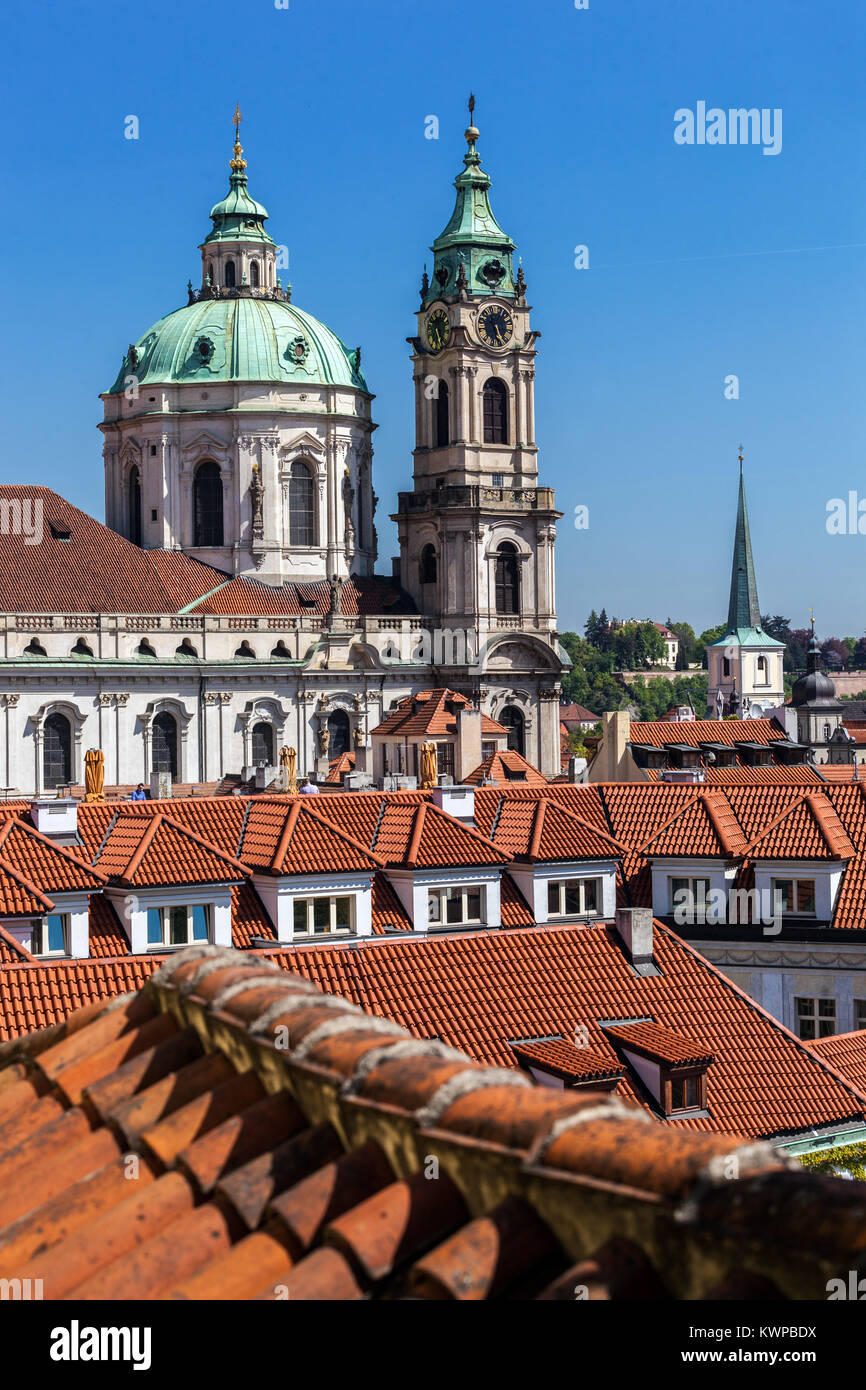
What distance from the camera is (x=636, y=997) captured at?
82.5 feet

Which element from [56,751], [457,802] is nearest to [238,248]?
[56,751]

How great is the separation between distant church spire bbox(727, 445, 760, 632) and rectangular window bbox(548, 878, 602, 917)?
5842 inches

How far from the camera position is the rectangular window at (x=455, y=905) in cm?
3025

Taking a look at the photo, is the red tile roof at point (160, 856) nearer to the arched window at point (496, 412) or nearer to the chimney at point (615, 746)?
the chimney at point (615, 746)

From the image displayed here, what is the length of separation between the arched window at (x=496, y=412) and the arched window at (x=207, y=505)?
1446 centimetres

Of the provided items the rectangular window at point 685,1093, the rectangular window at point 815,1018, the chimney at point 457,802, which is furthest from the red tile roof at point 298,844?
the rectangular window at point 685,1093

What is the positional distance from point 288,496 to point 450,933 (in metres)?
67.8

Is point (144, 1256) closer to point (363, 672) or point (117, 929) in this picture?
point (117, 929)

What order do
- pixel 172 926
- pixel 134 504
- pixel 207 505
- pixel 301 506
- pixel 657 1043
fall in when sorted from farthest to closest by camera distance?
pixel 134 504 → pixel 301 506 → pixel 207 505 → pixel 172 926 → pixel 657 1043

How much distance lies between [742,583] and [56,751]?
4302 inches

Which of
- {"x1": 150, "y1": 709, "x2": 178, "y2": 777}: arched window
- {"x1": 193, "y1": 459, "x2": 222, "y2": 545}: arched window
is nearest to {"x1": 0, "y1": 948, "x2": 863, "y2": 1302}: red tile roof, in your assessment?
{"x1": 150, "y1": 709, "x2": 178, "y2": 777}: arched window

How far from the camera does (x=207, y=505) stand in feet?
313

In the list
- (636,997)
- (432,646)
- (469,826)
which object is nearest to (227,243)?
(432,646)

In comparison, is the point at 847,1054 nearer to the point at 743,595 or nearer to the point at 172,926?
the point at 172,926
